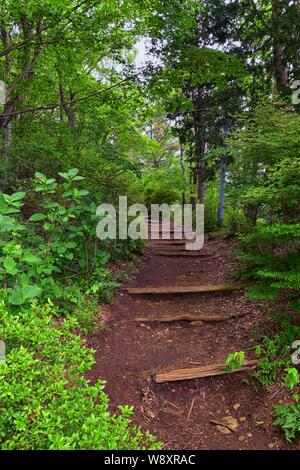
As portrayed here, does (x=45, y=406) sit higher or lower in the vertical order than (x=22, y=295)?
lower

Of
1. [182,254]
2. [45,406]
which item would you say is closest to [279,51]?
[182,254]

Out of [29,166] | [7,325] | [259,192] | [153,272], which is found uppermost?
[29,166]

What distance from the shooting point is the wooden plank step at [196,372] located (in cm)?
314

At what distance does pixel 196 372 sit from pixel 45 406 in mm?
1898

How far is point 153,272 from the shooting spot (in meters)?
6.42

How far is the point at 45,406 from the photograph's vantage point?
1.65 m

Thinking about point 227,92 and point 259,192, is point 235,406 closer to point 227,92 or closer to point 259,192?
point 259,192

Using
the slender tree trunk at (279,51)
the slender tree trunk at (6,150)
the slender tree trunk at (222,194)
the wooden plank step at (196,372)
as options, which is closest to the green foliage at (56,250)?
the slender tree trunk at (6,150)

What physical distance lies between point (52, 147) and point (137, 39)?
3472 mm

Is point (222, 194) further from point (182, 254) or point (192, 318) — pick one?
point (192, 318)

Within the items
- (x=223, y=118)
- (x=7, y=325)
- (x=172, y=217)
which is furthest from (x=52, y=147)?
(x=172, y=217)

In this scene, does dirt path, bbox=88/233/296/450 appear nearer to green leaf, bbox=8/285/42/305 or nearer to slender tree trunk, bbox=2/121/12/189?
green leaf, bbox=8/285/42/305

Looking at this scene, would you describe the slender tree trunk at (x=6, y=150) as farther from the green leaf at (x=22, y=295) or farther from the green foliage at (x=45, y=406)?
the green foliage at (x=45, y=406)

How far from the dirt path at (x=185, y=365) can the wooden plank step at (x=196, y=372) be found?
6 cm
